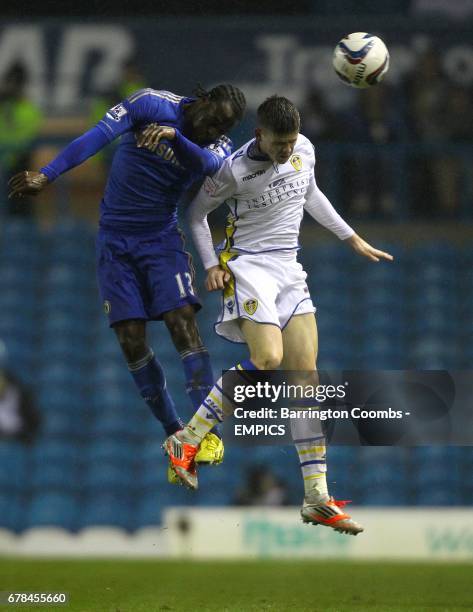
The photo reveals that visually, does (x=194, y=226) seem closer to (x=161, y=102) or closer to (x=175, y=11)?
(x=161, y=102)

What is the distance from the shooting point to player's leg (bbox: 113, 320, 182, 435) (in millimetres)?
7445

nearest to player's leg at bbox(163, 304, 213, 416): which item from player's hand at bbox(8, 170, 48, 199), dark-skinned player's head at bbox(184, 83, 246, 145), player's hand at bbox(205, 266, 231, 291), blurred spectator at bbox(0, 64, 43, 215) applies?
player's hand at bbox(205, 266, 231, 291)

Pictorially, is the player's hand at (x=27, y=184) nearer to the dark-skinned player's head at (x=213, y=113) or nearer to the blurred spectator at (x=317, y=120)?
the dark-skinned player's head at (x=213, y=113)

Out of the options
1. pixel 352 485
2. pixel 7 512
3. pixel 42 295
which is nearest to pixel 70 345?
pixel 42 295

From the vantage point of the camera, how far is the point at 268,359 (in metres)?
7.02

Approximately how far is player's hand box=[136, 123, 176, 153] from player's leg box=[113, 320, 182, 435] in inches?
43.8

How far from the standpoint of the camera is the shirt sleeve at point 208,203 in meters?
7.20

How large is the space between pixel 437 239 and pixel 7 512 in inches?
204

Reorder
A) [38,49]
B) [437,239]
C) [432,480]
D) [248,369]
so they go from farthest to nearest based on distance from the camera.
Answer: [38,49] → [437,239] → [432,480] → [248,369]

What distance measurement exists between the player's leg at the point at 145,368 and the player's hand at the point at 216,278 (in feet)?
1.64

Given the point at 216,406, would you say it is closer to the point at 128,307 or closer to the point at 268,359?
the point at 268,359

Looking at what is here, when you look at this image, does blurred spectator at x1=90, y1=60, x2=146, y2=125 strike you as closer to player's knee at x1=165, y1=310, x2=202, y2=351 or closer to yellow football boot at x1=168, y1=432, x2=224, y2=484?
player's knee at x1=165, y1=310, x2=202, y2=351

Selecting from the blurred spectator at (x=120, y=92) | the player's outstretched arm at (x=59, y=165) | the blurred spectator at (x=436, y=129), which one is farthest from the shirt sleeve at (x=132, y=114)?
the blurred spectator at (x=436, y=129)

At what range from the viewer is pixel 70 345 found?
13688 millimetres
